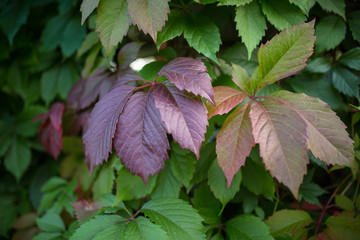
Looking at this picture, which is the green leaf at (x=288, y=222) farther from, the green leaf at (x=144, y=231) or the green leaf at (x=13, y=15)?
the green leaf at (x=13, y=15)

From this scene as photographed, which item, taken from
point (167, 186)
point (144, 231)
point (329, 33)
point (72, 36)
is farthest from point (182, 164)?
point (72, 36)

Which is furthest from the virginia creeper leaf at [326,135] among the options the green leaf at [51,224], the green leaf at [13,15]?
the green leaf at [13,15]

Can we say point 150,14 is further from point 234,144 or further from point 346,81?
point 346,81

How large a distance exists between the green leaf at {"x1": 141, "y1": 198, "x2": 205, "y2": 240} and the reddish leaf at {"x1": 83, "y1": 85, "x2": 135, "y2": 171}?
206mm

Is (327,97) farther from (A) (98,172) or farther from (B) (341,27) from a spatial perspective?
(A) (98,172)

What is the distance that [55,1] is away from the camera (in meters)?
1.52

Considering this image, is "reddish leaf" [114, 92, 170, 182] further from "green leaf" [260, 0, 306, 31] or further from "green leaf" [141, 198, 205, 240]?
"green leaf" [260, 0, 306, 31]

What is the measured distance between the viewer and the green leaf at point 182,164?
2.59ft

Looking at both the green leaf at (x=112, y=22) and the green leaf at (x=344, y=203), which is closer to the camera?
the green leaf at (x=112, y=22)

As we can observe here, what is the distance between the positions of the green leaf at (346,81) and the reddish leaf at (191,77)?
47cm

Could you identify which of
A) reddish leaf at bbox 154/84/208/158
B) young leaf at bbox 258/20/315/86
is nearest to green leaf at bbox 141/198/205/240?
reddish leaf at bbox 154/84/208/158

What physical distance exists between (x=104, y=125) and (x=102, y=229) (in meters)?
0.28

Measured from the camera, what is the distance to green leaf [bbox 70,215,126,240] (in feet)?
2.13

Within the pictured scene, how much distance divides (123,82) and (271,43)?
375mm
